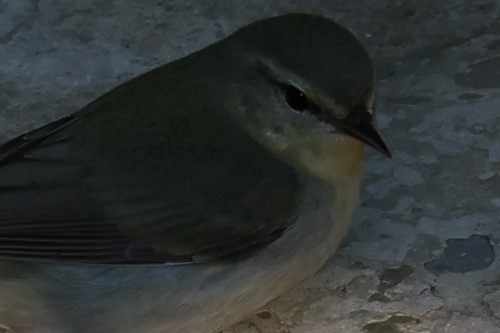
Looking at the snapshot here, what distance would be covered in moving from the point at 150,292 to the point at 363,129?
27.8 inches

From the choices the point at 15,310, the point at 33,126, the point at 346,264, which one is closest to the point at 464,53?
Answer: the point at 346,264

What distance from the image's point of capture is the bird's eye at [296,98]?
3947mm

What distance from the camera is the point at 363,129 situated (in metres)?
3.88

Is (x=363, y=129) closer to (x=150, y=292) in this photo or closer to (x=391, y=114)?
(x=150, y=292)

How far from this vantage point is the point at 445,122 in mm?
4750

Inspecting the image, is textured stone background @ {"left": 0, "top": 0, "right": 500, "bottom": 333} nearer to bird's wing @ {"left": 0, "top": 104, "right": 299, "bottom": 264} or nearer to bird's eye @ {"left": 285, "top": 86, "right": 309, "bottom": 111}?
bird's wing @ {"left": 0, "top": 104, "right": 299, "bottom": 264}

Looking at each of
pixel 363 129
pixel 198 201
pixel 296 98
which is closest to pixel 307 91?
pixel 296 98

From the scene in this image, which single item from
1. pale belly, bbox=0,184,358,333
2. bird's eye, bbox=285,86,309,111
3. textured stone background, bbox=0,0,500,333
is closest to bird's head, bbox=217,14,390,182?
bird's eye, bbox=285,86,309,111

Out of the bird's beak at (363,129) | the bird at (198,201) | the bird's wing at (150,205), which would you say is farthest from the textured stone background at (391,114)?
the bird's beak at (363,129)

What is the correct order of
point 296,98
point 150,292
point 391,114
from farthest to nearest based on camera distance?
point 391,114 → point 296,98 → point 150,292

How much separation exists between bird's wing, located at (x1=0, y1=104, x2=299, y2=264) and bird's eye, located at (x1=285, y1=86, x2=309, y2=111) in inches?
6.2

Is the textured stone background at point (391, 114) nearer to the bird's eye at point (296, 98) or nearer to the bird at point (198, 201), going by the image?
the bird at point (198, 201)

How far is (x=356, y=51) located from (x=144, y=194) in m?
0.69

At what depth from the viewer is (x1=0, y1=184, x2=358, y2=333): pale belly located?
386cm
